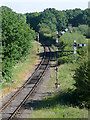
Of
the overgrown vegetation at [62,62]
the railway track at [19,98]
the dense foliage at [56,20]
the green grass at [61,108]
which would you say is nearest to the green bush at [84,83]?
the overgrown vegetation at [62,62]

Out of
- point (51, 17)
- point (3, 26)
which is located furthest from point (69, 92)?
point (51, 17)

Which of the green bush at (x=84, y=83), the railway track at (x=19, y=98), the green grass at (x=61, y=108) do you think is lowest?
the railway track at (x=19, y=98)

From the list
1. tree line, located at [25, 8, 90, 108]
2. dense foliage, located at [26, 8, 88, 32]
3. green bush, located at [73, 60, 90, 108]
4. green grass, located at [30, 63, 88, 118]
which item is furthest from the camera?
dense foliage, located at [26, 8, 88, 32]

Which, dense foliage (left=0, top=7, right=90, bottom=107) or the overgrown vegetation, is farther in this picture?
dense foliage (left=0, top=7, right=90, bottom=107)

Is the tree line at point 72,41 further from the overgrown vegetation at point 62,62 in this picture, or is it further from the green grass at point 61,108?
the green grass at point 61,108

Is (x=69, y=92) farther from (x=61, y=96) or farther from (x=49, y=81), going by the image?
(x=49, y=81)

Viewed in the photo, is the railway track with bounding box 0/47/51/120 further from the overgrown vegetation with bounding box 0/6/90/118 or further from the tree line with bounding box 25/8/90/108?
the tree line with bounding box 25/8/90/108

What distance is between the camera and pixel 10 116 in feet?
44.6

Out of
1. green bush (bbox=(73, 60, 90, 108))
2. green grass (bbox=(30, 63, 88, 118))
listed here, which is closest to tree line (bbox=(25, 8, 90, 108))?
green bush (bbox=(73, 60, 90, 108))

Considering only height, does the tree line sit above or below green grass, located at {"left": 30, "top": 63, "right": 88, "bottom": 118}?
above

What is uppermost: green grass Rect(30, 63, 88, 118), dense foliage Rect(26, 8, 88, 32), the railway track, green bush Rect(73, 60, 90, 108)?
dense foliage Rect(26, 8, 88, 32)

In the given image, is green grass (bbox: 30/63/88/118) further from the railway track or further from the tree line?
the railway track

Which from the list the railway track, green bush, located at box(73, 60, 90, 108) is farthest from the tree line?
the railway track

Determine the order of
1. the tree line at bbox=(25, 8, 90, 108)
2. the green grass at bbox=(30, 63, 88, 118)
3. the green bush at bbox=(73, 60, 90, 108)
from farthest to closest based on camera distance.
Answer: the tree line at bbox=(25, 8, 90, 108) < the green bush at bbox=(73, 60, 90, 108) < the green grass at bbox=(30, 63, 88, 118)
